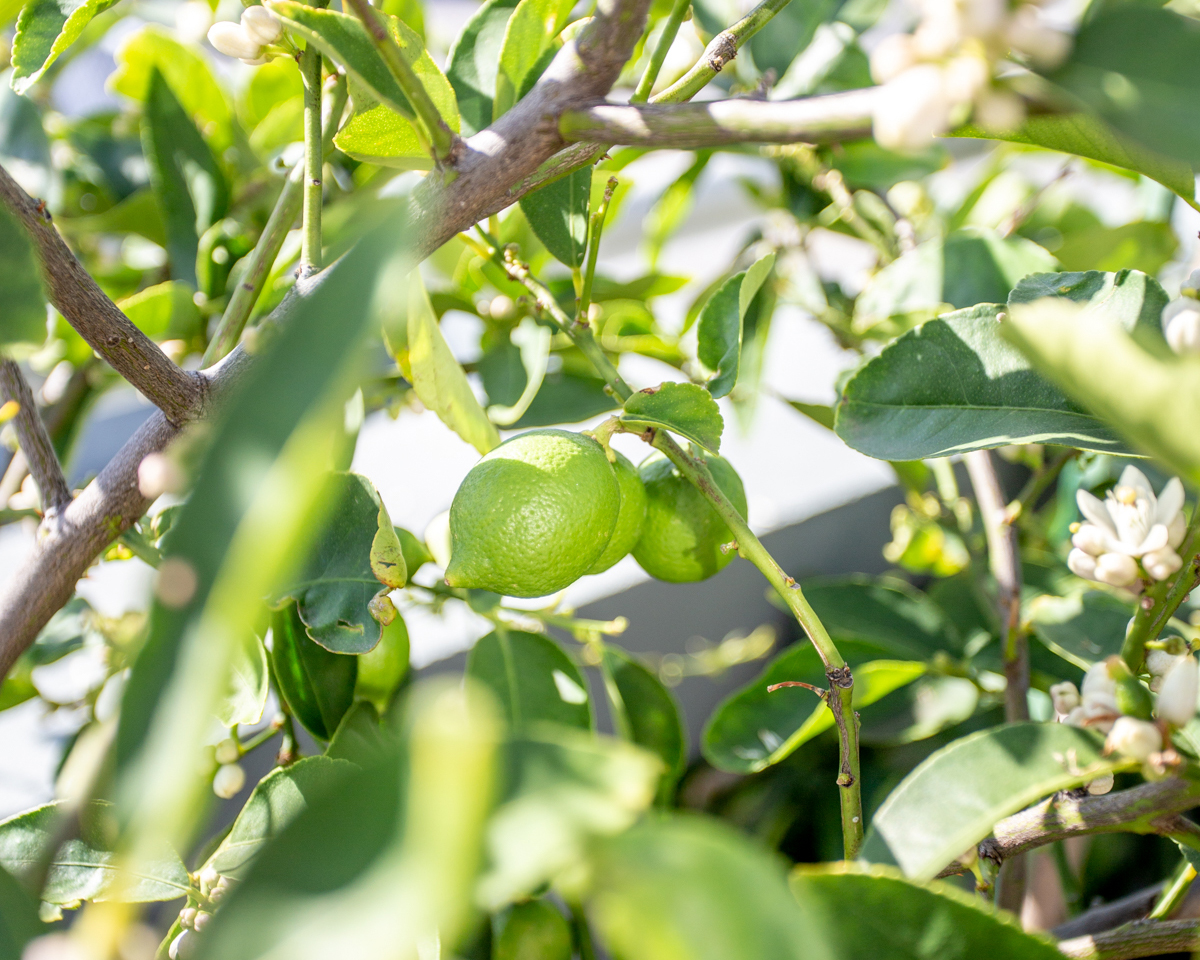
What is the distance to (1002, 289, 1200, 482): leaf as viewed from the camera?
16 centimetres

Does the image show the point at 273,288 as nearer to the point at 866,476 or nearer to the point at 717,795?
the point at 717,795

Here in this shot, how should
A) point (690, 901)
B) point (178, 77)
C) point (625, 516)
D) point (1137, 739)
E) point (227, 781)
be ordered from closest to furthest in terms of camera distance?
Result: point (690, 901) → point (1137, 739) → point (625, 516) → point (227, 781) → point (178, 77)

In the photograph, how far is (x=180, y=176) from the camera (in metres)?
0.53

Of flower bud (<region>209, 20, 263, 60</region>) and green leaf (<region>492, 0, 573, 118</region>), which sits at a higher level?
flower bud (<region>209, 20, 263, 60</region>)

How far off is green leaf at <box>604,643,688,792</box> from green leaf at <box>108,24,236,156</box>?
17.7 inches

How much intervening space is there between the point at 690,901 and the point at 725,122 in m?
0.17

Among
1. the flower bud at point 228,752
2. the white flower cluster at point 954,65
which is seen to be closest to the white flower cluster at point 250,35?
the white flower cluster at point 954,65

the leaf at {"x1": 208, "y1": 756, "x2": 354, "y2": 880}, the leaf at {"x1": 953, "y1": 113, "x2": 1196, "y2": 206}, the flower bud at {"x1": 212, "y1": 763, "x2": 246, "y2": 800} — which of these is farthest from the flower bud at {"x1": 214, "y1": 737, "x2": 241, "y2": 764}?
the leaf at {"x1": 953, "y1": 113, "x2": 1196, "y2": 206}

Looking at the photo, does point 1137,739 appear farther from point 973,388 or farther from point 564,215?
point 564,215

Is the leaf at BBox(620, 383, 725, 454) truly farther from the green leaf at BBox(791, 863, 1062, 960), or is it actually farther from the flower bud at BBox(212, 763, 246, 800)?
the flower bud at BBox(212, 763, 246, 800)

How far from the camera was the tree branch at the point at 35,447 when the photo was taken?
1.01 feet

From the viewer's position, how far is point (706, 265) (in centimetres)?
136

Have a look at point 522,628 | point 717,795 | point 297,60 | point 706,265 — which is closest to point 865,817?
point 717,795

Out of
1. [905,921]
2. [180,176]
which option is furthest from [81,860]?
[180,176]
